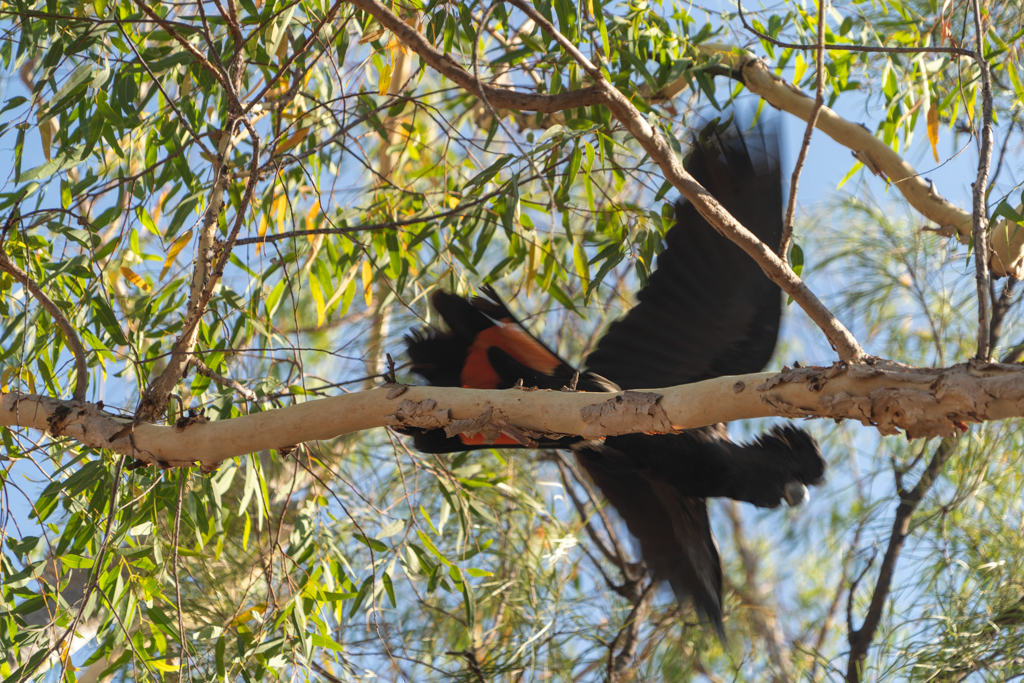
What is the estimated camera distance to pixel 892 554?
1.89 meters

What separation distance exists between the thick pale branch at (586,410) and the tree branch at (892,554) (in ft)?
4.37

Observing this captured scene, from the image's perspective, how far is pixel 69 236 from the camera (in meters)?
1.20

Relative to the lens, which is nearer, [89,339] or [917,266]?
[89,339]

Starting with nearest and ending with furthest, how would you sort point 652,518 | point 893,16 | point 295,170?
point 652,518 < point 295,170 < point 893,16

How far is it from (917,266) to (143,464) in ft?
6.93

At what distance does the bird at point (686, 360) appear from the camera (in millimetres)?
1117

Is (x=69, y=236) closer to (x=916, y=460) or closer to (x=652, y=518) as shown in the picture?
(x=652, y=518)

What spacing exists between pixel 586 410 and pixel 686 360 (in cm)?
72

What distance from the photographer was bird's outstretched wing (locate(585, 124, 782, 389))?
1.31 metres

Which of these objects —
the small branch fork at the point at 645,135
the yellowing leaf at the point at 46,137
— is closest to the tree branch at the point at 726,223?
the small branch fork at the point at 645,135

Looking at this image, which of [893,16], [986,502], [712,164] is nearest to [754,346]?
[712,164]

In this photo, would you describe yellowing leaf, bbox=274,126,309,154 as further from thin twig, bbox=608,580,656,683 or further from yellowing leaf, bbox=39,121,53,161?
thin twig, bbox=608,580,656,683

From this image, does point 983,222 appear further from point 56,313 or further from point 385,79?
point 56,313

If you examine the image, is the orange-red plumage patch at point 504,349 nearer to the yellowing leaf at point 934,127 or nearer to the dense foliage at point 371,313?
the dense foliage at point 371,313
